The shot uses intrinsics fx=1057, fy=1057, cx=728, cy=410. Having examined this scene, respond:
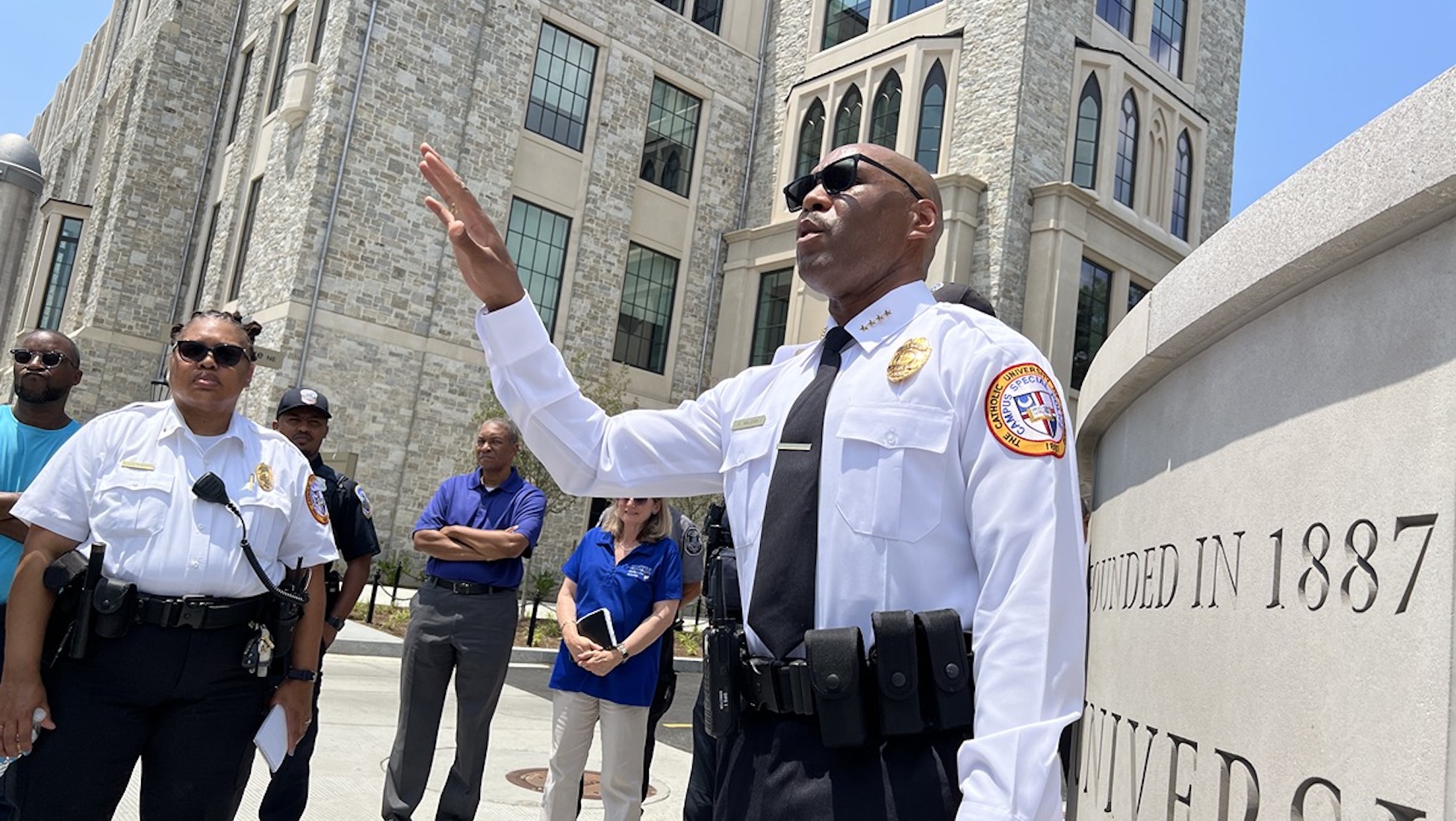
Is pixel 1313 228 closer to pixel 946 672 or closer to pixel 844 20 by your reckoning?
pixel 946 672

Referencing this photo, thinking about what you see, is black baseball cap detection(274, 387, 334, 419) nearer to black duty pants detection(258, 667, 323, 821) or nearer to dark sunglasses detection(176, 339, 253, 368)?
black duty pants detection(258, 667, 323, 821)

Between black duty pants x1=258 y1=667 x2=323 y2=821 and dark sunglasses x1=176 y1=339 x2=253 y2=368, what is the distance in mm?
1734

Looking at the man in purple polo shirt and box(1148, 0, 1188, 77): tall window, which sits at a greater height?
box(1148, 0, 1188, 77): tall window

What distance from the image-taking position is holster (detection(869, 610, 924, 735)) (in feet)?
5.85

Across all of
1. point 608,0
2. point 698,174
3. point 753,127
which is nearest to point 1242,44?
point 753,127

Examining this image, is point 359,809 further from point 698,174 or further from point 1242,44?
point 1242,44

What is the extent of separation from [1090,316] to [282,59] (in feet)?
59.0

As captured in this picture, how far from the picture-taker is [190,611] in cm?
334

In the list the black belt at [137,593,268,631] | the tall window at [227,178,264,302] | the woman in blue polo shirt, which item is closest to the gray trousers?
the woman in blue polo shirt

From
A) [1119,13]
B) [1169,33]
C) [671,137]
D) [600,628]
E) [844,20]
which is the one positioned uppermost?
[1169,33]

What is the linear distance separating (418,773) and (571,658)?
0.99 m

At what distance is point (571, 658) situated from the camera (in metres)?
5.34

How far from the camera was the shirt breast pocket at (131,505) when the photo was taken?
3.38 metres

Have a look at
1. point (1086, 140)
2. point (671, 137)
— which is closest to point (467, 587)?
point (1086, 140)
